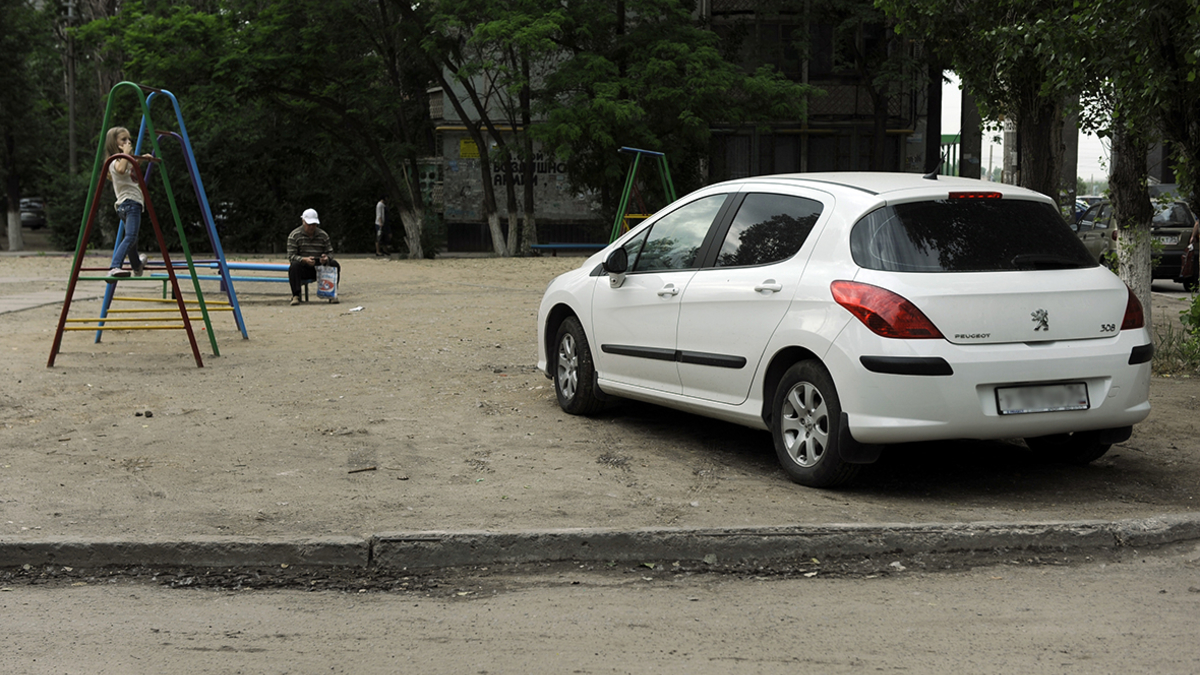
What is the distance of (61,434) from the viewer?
296 inches

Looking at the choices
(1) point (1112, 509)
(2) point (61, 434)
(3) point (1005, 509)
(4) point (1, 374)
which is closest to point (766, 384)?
(3) point (1005, 509)

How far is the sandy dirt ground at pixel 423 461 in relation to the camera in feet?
18.2

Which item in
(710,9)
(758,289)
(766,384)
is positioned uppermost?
(710,9)

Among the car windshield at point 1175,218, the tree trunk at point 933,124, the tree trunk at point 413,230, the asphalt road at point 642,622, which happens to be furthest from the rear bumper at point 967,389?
the tree trunk at point 933,124

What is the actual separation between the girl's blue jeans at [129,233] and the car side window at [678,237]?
19.9ft

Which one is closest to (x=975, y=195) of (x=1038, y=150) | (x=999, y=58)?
(x=999, y=58)

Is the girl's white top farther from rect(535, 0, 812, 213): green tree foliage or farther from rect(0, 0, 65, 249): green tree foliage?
rect(0, 0, 65, 249): green tree foliage

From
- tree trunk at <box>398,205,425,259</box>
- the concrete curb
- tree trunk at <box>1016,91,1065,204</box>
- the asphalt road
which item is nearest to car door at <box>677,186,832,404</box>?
the concrete curb

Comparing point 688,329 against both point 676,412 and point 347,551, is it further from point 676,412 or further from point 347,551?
point 347,551

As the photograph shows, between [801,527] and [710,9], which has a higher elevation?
[710,9]

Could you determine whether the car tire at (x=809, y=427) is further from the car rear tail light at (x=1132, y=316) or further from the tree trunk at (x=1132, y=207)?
the tree trunk at (x=1132, y=207)

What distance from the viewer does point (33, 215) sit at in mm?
58844

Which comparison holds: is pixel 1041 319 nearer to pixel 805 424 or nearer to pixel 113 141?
pixel 805 424

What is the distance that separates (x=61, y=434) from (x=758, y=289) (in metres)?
4.51
